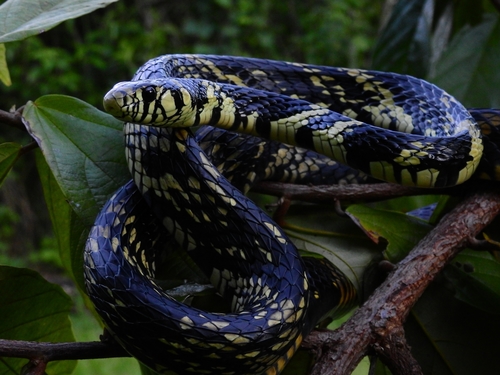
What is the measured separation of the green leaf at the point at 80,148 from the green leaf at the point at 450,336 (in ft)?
2.42

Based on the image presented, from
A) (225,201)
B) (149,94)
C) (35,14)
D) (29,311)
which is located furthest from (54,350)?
(35,14)

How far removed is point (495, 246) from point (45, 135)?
0.99m

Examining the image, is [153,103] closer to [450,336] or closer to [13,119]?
[13,119]

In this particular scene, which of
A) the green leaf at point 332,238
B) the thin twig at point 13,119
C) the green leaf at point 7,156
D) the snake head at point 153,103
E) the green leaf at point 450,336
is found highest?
the snake head at point 153,103

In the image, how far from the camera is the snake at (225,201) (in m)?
1.02

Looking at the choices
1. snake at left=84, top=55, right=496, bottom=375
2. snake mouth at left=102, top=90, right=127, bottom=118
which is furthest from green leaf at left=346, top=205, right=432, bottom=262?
snake mouth at left=102, top=90, right=127, bottom=118

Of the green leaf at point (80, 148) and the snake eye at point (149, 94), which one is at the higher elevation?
the snake eye at point (149, 94)

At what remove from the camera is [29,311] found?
131cm

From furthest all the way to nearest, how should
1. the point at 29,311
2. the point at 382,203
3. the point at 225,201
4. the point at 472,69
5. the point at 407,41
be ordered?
the point at 407,41, the point at 472,69, the point at 382,203, the point at 29,311, the point at 225,201

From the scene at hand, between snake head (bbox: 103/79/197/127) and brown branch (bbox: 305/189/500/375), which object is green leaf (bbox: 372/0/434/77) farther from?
snake head (bbox: 103/79/197/127)

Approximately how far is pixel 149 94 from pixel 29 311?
53 centimetres

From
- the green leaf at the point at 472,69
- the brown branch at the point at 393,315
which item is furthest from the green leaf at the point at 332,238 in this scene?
the green leaf at the point at 472,69

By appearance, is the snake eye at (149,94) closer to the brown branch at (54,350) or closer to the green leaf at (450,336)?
the brown branch at (54,350)

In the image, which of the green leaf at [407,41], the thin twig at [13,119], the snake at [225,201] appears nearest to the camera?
the snake at [225,201]
